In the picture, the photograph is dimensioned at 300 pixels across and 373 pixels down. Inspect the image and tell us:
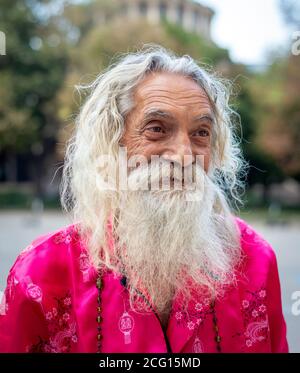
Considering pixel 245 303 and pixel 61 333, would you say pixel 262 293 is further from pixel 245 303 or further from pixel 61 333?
pixel 61 333

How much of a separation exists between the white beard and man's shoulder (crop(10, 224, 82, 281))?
0.18 metres

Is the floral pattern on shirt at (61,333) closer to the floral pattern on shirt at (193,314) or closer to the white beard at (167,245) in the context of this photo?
the white beard at (167,245)

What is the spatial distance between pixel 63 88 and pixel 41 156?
17.6 ft

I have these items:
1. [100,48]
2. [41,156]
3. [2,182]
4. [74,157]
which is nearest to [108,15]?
[100,48]

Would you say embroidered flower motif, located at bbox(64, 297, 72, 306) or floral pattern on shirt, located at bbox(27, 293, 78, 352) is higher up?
embroidered flower motif, located at bbox(64, 297, 72, 306)

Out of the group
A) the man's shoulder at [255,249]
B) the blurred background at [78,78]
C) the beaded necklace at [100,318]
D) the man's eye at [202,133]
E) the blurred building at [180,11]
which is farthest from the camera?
the blurred building at [180,11]

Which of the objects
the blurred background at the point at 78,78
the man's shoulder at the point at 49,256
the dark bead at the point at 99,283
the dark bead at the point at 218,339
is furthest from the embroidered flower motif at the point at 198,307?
the blurred background at the point at 78,78

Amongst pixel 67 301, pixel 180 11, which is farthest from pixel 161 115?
pixel 180 11

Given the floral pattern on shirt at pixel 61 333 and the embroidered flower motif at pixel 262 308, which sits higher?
the embroidered flower motif at pixel 262 308

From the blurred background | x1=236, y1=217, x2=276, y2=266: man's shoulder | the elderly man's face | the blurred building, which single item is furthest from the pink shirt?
the blurred building

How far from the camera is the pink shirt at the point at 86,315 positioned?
1.65m

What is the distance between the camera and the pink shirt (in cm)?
165

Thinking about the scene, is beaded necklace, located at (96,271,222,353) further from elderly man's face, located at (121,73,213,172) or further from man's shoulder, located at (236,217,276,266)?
elderly man's face, located at (121,73,213,172)

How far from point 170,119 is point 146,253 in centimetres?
49
